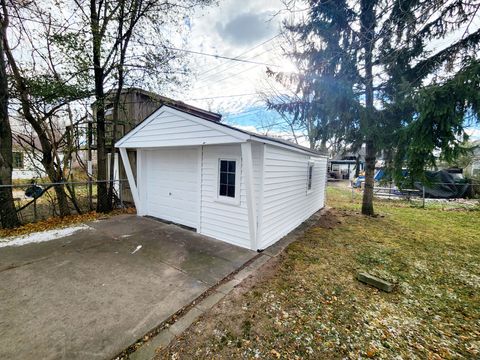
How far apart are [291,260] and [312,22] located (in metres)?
7.28

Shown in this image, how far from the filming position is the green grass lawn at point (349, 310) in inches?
81.2

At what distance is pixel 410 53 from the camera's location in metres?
5.95

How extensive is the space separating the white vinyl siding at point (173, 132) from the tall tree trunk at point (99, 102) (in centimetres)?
145

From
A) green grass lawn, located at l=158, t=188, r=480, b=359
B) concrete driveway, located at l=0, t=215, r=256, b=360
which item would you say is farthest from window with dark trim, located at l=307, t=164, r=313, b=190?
concrete driveway, located at l=0, t=215, r=256, b=360

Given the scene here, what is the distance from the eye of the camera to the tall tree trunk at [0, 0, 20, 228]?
4.96 meters

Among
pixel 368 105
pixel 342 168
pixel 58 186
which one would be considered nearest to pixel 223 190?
pixel 58 186

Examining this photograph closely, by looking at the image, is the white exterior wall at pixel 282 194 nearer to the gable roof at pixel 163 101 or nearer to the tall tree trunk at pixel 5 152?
the gable roof at pixel 163 101

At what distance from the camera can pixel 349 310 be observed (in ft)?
8.69

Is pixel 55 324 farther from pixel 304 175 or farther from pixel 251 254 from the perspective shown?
pixel 304 175

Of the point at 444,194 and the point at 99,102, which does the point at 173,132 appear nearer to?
the point at 99,102

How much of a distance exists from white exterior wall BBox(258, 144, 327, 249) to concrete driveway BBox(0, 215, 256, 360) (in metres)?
0.84

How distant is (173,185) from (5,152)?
4149 millimetres

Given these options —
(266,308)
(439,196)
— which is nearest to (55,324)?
(266,308)

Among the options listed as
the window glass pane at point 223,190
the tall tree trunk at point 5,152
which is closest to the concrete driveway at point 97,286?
the window glass pane at point 223,190
